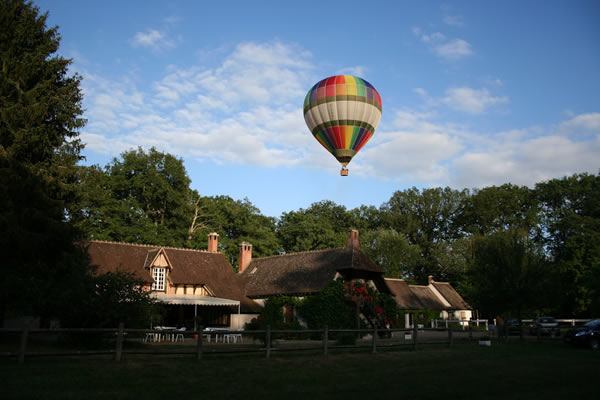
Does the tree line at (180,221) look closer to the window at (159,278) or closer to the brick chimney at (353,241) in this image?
the window at (159,278)

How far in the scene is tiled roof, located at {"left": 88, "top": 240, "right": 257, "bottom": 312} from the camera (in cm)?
3962

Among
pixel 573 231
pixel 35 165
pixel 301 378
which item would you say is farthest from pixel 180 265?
pixel 573 231

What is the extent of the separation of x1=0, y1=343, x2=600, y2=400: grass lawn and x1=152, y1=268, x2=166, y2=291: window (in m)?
21.4

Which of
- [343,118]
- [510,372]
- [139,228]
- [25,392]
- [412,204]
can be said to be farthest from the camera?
[412,204]

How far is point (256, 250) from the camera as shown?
65.2 meters

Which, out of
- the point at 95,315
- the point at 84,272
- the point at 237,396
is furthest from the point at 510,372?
the point at 84,272

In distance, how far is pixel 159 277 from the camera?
132 feet

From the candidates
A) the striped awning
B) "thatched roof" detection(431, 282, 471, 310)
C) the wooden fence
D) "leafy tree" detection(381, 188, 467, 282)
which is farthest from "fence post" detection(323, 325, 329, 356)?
"leafy tree" detection(381, 188, 467, 282)

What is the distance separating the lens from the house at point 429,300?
5641 cm

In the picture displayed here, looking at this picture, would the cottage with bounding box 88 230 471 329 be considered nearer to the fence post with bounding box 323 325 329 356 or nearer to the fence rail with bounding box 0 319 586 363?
the fence rail with bounding box 0 319 586 363

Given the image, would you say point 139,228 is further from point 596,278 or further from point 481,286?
point 596,278

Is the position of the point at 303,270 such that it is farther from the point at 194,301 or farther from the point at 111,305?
the point at 111,305

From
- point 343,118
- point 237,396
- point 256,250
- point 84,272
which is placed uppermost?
point 343,118

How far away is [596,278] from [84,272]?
1174 inches
